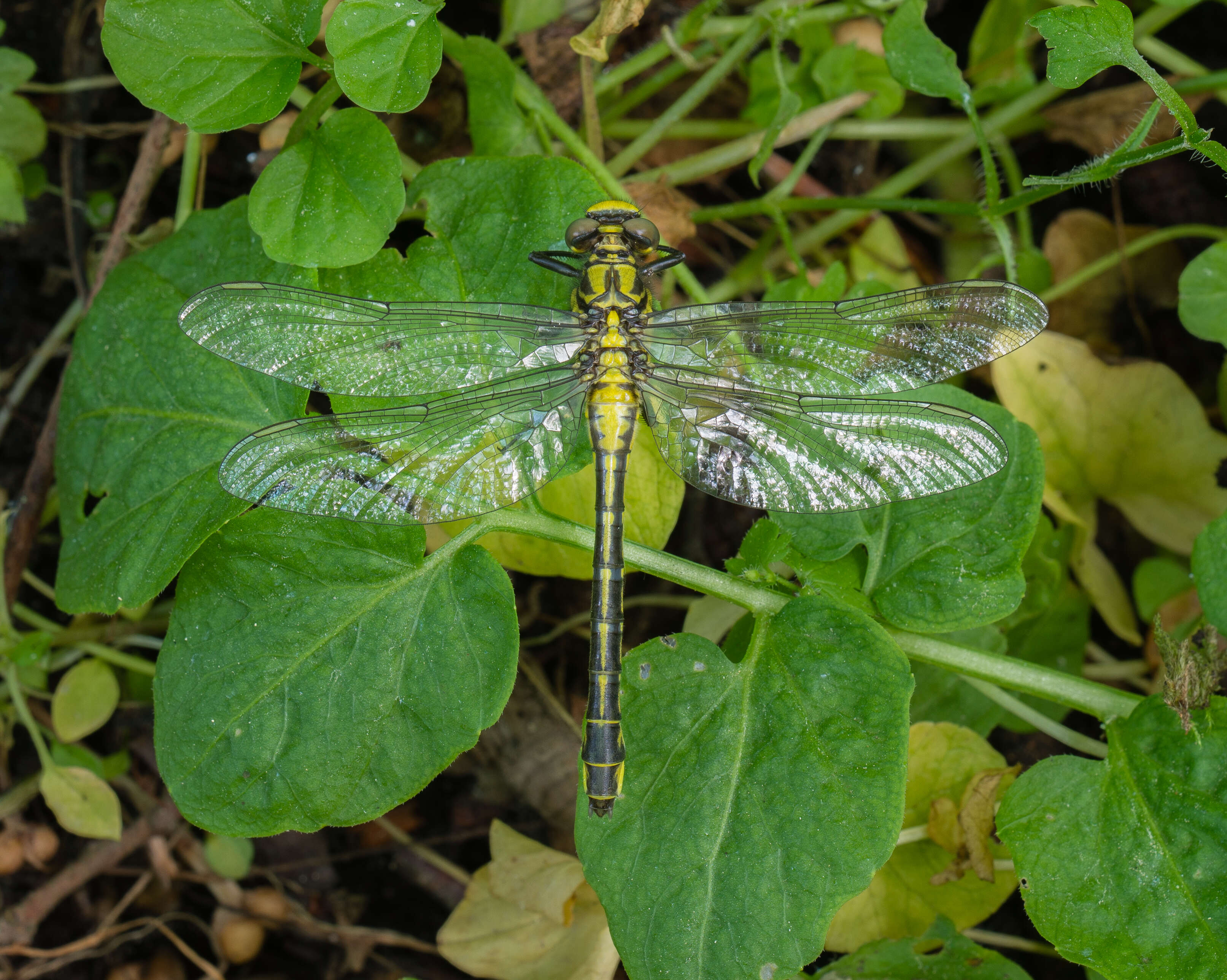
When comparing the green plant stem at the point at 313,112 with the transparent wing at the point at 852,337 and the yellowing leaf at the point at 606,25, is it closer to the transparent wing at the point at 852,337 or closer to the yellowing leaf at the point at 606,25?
the yellowing leaf at the point at 606,25

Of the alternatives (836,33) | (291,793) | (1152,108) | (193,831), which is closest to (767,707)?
(291,793)

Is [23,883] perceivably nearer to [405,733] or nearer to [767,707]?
[405,733]

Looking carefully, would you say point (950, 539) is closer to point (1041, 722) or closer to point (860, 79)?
point (1041, 722)

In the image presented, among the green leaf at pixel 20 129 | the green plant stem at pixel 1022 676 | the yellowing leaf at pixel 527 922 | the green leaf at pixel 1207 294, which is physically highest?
the green leaf at pixel 20 129

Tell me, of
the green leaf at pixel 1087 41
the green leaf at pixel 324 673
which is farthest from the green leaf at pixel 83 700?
the green leaf at pixel 1087 41

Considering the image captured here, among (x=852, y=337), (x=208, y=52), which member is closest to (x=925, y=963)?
(x=852, y=337)
